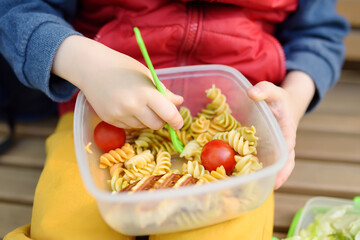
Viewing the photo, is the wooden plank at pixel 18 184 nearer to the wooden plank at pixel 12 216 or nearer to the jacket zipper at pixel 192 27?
the wooden plank at pixel 12 216

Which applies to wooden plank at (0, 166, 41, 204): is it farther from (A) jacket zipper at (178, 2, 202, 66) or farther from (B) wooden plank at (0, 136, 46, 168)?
(A) jacket zipper at (178, 2, 202, 66)

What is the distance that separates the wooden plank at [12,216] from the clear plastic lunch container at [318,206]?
0.68 m

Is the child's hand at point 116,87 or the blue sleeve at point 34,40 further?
the blue sleeve at point 34,40

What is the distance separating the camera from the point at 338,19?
3.97 ft

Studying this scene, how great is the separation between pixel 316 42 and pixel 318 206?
1.55ft

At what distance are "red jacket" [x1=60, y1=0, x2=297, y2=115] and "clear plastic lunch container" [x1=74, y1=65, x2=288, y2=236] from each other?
0.09 meters

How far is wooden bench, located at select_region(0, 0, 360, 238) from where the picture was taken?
108cm

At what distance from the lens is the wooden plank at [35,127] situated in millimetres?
1282

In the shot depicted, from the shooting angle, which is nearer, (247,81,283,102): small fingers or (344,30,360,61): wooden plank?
(247,81,283,102): small fingers

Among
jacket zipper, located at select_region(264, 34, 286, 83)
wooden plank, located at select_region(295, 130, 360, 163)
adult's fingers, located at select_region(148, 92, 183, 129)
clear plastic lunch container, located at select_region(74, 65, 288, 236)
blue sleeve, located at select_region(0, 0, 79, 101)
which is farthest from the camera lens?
wooden plank, located at select_region(295, 130, 360, 163)

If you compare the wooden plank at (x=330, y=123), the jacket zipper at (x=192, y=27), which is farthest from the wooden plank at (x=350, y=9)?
the jacket zipper at (x=192, y=27)

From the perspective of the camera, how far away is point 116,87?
0.81 m

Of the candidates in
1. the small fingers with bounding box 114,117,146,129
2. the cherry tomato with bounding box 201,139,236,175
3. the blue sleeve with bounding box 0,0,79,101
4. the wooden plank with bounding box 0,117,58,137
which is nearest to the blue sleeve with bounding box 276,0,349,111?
the cherry tomato with bounding box 201,139,236,175

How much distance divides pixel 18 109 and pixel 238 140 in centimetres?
79
